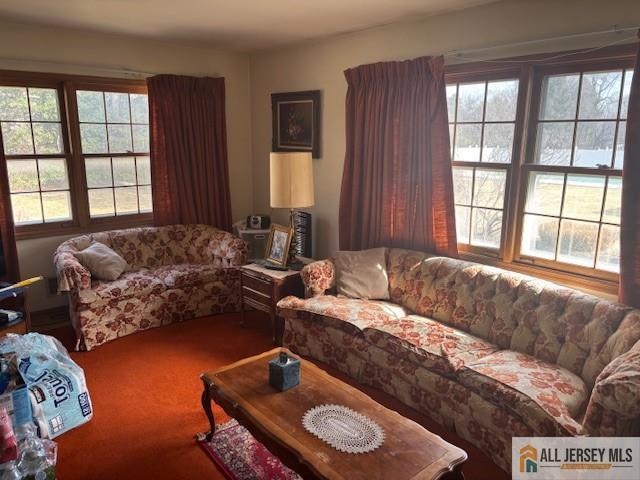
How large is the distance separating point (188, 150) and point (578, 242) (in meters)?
3.48

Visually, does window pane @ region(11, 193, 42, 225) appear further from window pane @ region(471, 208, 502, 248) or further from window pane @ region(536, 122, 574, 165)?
window pane @ region(536, 122, 574, 165)

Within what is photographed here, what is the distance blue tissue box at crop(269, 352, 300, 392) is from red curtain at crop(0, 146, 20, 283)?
270 centimetres

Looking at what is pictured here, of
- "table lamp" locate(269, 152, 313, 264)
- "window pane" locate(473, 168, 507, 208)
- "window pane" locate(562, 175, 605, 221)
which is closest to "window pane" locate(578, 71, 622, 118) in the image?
"window pane" locate(562, 175, 605, 221)

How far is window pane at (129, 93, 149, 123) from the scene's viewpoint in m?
4.45

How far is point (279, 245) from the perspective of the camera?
3.91m

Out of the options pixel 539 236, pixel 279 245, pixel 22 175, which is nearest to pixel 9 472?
pixel 279 245

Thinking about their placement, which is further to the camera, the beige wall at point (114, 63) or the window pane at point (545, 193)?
the beige wall at point (114, 63)

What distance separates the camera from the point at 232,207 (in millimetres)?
5238

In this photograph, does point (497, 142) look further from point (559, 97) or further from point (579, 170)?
point (579, 170)

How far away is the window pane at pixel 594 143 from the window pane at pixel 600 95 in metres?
0.06

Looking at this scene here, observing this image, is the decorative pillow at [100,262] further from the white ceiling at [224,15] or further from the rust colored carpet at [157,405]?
the white ceiling at [224,15]

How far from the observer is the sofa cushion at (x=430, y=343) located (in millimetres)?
2572

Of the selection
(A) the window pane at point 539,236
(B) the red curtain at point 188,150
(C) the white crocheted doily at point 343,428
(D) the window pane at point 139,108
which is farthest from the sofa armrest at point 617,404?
→ (D) the window pane at point 139,108

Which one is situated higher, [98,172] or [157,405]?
[98,172]
